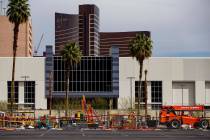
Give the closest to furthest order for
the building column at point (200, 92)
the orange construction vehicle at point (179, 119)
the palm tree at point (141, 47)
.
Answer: the orange construction vehicle at point (179, 119), the palm tree at point (141, 47), the building column at point (200, 92)

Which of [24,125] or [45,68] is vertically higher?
[45,68]

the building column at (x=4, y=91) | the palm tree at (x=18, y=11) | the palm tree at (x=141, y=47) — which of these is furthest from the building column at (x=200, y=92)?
the palm tree at (x=18, y=11)

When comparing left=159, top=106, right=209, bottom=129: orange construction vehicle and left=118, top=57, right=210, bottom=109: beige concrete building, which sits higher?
left=118, top=57, right=210, bottom=109: beige concrete building

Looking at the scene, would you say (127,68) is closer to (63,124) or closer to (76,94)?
(76,94)

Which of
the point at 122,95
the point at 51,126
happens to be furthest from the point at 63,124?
the point at 122,95

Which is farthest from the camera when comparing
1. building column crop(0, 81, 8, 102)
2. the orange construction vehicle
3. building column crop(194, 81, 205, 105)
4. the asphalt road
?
building column crop(194, 81, 205, 105)

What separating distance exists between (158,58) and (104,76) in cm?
1385

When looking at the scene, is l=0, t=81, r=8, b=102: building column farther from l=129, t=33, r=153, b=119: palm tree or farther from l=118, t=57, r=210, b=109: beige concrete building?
l=129, t=33, r=153, b=119: palm tree

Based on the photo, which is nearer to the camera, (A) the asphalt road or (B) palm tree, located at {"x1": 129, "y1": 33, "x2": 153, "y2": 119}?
(A) the asphalt road

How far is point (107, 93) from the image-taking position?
142375 mm

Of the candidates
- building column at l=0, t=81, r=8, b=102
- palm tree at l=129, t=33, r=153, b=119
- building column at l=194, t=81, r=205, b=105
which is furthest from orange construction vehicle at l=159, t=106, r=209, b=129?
building column at l=0, t=81, r=8, b=102

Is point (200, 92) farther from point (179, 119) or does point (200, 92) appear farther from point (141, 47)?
point (179, 119)

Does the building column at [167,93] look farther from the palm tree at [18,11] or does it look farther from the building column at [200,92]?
the palm tree at [18,11]

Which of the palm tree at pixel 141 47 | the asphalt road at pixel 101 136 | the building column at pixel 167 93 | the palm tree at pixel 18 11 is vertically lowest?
the asphalt road at pixel 101 136
